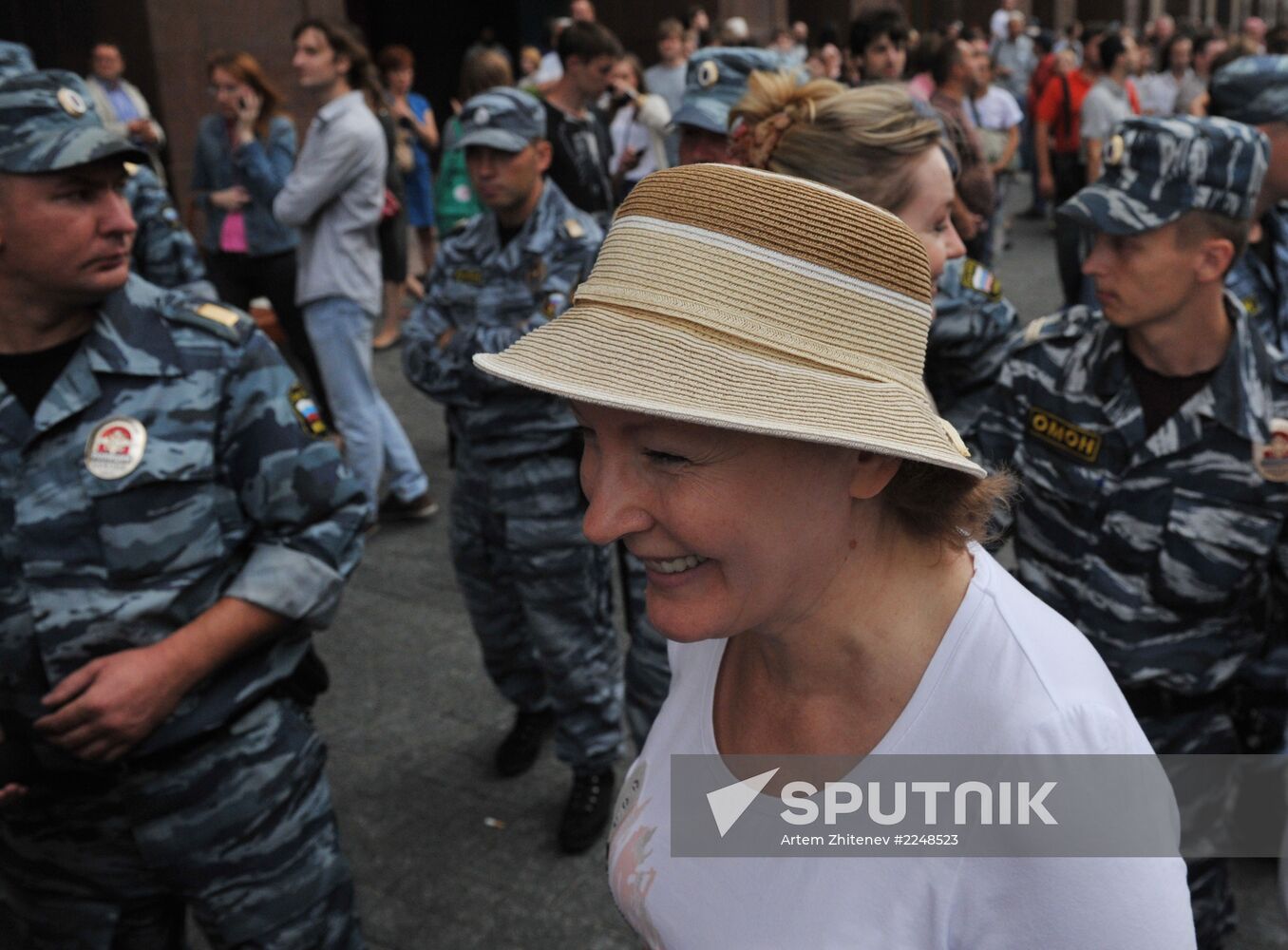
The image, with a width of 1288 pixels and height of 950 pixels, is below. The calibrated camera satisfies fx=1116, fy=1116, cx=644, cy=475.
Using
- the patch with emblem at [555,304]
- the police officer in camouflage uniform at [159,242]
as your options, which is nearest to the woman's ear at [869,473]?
the patch with emblem at [555,304]

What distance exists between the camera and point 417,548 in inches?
230

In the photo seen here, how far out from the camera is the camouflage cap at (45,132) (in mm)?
2139

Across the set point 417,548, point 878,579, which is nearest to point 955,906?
point 878,579

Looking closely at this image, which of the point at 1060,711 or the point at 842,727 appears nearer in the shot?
the point at 1060,711

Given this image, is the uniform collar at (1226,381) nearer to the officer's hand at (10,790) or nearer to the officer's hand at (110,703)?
the officer's hand at (110,703)

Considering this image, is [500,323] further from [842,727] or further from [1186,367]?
[842,727]

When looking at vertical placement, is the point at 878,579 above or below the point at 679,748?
above

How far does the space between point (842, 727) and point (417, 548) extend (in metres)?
4.61

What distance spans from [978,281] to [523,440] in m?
1.48

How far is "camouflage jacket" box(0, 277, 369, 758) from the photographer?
213 cm

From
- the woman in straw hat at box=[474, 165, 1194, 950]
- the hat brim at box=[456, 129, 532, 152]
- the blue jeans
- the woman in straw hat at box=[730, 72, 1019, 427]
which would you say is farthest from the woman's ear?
the blue jeans

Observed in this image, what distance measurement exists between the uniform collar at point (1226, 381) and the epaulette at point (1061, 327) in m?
0.06

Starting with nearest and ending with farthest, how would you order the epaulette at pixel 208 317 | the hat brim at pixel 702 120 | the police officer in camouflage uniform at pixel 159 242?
the epaulette at pixel 208 317 → the hat brim at pixel 702 120 → the police officer in camouflage uniform at pixel 159 242

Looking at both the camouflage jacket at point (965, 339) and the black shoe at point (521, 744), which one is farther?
the black shoe at point (521, 744)
